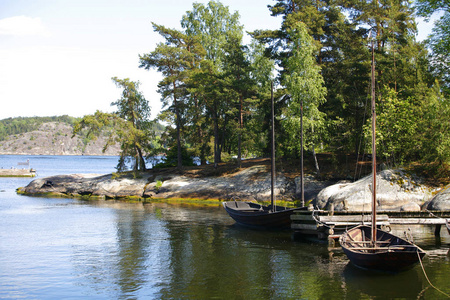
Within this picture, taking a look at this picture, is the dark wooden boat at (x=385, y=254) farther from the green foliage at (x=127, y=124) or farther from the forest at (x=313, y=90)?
the green foliage at (x=127, y=124)

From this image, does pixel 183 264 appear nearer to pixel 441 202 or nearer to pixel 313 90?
pixel 441 202

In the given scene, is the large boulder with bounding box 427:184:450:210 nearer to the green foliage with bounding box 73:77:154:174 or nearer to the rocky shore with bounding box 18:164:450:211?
the rocky shore with bounding box 18:164:450:211

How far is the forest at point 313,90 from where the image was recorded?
32.0 meters

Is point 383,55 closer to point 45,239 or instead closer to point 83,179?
point 45,239

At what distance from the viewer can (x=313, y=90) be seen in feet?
115

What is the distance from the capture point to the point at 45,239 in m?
22.4

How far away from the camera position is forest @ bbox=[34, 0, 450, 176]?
105 feet

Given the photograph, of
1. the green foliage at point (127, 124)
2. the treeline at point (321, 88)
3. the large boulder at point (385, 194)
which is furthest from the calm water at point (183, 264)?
the green foliage at point (127, 124)

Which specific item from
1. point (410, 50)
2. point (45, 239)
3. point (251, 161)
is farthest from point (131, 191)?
point (410, 50)

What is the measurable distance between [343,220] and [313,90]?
1677cm

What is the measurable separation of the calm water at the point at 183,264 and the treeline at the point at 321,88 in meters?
10.7

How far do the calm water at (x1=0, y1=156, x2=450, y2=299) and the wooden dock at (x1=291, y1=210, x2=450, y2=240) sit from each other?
2.78 ft

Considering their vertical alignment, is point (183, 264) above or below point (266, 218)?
below

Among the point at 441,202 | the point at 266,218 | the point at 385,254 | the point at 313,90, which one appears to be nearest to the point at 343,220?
the point at 266,218
